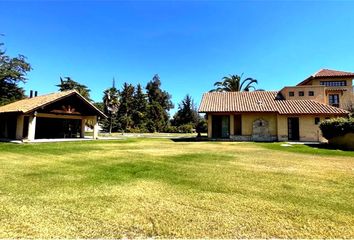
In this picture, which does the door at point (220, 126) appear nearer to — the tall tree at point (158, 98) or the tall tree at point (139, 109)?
the tall tree at point (139, 109)

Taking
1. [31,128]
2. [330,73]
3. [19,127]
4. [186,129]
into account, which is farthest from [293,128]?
[186,129]

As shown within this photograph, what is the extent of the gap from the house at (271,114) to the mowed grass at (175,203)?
16334mm

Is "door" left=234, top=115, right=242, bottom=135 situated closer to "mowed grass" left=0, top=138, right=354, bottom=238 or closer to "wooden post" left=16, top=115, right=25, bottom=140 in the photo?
"mowed grass" left=0, top=138, right=354, bottom=238

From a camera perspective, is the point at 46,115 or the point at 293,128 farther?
the point at 293,128

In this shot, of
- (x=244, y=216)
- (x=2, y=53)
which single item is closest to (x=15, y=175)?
(x=244, y=216)

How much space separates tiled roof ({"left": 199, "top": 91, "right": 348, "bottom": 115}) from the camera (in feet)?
77.4

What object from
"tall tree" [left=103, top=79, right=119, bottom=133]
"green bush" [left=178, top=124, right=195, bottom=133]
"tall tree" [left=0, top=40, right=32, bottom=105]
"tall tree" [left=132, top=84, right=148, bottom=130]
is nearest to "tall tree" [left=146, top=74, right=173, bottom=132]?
"tall tree" [left=132, top=84, right=148, bottom=130]

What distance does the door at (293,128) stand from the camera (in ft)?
78.5

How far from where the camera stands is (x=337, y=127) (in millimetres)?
17625

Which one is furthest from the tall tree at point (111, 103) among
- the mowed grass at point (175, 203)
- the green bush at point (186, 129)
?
the mowed grass at point (175, 203)

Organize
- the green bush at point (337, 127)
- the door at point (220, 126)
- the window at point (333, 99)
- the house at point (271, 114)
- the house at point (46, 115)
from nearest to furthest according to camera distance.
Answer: the green bush at point (337, 127) → the house at point (46, 115) → the house at point (271, 114) → the door at point (220, 126) → the window at point (333, 99)

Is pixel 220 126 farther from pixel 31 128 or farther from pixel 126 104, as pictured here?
pixel 126 104

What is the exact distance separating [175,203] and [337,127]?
17309mm

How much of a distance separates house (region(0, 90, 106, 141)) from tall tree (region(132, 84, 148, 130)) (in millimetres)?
23054
